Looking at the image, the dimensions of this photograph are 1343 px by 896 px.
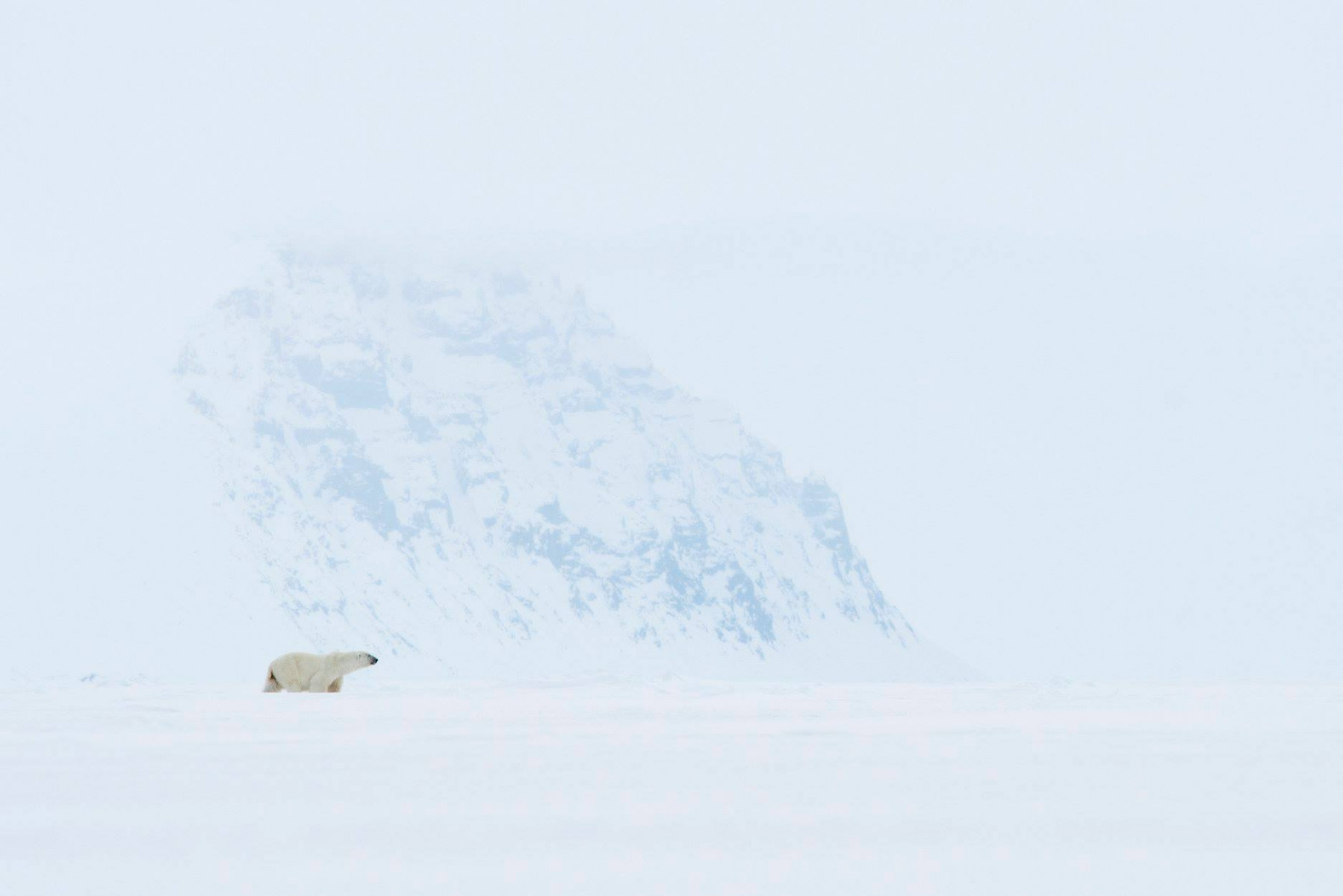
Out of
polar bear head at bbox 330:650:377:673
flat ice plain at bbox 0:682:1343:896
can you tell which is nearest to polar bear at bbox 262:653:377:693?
polar bear head at bbox 330:650:377:673

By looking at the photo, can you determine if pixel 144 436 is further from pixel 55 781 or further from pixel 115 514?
pixel 55 781

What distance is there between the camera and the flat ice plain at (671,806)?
257 inches

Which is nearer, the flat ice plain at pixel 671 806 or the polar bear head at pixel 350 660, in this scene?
the flat ice plain at pixel 671 806

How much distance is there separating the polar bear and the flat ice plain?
41.2 feet

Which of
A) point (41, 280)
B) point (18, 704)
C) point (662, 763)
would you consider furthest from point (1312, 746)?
point (41, 280)

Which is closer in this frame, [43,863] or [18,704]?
[43,863]

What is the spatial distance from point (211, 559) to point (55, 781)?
5910 inches

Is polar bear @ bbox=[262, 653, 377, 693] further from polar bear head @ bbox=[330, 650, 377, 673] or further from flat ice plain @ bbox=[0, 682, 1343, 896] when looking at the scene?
flat ice plain @ bbox=[0, 682, 1343, 896]

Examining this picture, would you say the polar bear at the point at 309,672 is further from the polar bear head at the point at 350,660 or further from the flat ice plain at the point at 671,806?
the flat ice plain at the point at 671,806

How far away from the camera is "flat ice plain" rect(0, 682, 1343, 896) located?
654 centimetres

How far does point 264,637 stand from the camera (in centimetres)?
14775

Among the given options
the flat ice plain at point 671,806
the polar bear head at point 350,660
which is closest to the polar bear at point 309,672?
the polar bear head at point 350,660

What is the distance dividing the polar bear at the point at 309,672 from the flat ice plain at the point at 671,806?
12.6 m

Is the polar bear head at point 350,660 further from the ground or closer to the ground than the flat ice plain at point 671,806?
closer to the ground
